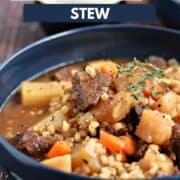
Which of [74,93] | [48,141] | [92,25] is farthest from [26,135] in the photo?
[92,25]

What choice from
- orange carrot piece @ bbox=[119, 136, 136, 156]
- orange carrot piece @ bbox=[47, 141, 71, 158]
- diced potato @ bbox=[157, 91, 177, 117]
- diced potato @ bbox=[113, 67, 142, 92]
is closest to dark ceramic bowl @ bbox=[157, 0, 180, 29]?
diced potato @ bbox=[113, 67, 142, 92]

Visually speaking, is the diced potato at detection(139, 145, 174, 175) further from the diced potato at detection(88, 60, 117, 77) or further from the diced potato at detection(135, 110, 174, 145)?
the diced potato at detection(88, 60, 117, 77)

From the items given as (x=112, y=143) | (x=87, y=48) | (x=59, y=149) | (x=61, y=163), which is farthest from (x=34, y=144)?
(x=87, y=48)

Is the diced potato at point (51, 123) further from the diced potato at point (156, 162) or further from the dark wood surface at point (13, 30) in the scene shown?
the dark wood surface at point (13, 30)

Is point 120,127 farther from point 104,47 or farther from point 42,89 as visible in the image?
point 104,47

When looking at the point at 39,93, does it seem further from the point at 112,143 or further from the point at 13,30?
the point at 13,30

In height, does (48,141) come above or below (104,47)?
below
